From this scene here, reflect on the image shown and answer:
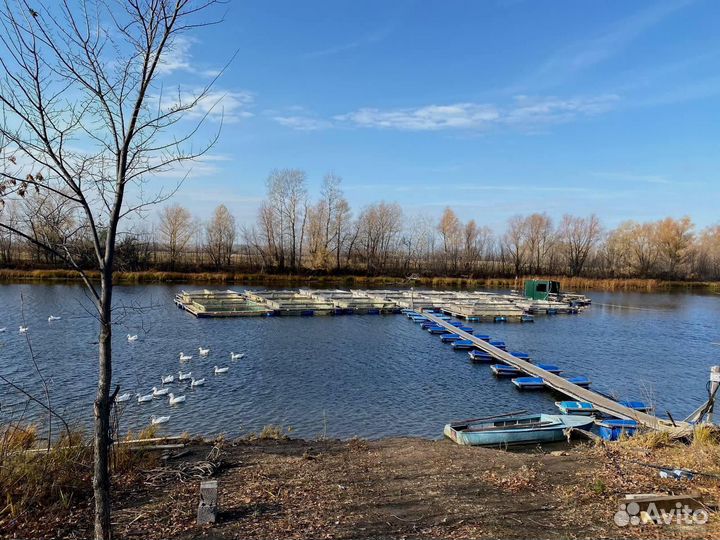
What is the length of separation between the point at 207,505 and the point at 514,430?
1029cm

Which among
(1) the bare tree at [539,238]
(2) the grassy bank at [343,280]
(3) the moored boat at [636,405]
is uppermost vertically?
(1) the bare tree at [539,238]

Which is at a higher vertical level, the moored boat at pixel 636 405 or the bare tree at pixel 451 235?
the bare tree at pixel 451 235

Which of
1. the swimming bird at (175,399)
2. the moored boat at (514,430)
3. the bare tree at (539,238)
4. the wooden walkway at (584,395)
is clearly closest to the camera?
the wooden walkway at (584,395)

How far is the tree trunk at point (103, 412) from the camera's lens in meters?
4.33

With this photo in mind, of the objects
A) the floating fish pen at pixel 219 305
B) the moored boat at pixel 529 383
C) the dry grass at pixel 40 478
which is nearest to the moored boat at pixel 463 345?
the moored boat at pixel 529 383

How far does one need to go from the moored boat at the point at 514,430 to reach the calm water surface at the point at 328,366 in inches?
50.8

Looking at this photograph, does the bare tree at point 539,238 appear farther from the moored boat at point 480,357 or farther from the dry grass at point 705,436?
the dry grass at point 705,436

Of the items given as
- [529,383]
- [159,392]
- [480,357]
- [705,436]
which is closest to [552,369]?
[529,383]

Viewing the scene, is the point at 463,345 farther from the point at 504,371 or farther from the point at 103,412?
the point at 103,412

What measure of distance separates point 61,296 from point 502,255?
226 ft

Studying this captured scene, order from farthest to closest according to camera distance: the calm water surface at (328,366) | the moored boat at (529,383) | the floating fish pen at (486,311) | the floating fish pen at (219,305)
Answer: the floating fish pen at (486,311), the floating fish pen at (219,305), the moored boat at (529,383), the calm water surface at (328,366)

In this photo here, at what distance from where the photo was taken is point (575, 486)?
702cm

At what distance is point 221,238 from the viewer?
69500mm

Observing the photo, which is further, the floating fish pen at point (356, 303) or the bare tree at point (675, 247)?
the bare tree at point (675, 247)
